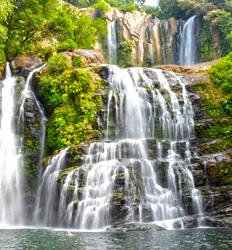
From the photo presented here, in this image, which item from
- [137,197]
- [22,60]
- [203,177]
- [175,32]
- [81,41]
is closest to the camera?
[137,197]

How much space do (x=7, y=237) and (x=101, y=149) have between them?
282 inches

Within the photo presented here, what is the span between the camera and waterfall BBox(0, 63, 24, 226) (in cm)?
1858

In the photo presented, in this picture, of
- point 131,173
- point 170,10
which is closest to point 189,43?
point 170,10

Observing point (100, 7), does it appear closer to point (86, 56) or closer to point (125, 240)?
point (86, 56)

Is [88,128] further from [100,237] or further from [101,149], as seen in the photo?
[100,237]

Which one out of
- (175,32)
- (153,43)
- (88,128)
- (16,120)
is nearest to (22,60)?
(16,120)

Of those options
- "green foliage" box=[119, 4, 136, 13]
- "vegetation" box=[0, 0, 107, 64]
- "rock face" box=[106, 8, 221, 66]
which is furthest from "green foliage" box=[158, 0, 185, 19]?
"vegetation" box=[0, 0, 107, 64]

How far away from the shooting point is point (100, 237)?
40.7 feet

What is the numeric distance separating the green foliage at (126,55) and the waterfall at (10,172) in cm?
2120

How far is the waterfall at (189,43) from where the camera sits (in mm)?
39594

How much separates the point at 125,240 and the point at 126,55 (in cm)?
3159

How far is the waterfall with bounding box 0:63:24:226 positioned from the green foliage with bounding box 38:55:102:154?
7.39ft

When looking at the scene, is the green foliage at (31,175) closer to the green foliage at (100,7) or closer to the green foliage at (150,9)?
the green foliage at (100,7)

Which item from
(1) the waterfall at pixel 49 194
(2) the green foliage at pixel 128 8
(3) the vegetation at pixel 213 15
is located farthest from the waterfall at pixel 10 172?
(2) the green foliage at pixel 128 8
